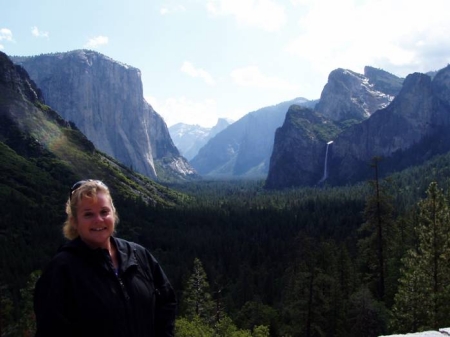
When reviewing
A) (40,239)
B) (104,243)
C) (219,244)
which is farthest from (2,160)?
(104,243)

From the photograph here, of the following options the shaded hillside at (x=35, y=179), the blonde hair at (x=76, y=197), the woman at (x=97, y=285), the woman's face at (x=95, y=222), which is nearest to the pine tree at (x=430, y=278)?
the woman at (x=97, y=285)

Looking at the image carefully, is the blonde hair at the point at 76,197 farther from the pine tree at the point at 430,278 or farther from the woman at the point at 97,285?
the pine tree at the point at 430,278

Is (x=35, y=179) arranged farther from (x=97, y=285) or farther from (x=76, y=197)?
(x=97, y=285)

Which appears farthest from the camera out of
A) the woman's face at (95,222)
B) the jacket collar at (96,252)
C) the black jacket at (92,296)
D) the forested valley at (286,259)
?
the forested valley at (286,259)

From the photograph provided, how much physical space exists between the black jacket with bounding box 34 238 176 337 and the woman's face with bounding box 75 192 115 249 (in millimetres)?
123

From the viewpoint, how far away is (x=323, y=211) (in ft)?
500

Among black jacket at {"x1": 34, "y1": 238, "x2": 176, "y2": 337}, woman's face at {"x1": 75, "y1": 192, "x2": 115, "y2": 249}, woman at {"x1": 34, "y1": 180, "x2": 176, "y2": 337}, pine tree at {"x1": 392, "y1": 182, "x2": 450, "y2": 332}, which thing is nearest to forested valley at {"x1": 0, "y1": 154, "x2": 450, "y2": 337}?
pine tree at {"x1": 392, "y1": 182, "x2": 450, "y2": 332}

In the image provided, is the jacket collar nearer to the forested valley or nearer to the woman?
the woman

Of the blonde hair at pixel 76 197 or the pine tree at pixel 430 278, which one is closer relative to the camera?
the blonde hair at pixel 76 197

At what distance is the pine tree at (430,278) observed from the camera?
2508 centimetres

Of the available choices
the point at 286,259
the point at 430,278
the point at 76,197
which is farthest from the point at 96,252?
the point at 286,259

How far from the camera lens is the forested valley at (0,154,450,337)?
2753 cm

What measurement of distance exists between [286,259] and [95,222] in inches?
3525

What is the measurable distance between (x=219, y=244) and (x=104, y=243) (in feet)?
353
